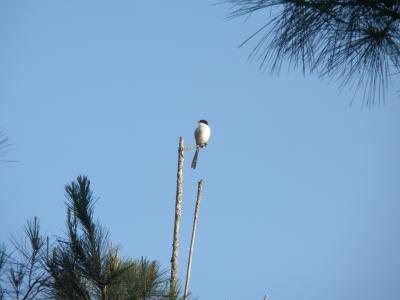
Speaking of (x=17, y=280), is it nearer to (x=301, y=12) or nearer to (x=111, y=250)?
(x=111, y=250)

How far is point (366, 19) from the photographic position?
3.32 metres

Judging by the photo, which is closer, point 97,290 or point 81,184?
point 81,184

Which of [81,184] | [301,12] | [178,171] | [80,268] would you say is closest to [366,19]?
[301,12]

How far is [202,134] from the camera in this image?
1438cm

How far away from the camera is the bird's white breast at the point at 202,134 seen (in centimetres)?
1429

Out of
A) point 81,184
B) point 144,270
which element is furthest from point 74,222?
point 144,270

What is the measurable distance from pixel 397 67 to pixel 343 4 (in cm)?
51

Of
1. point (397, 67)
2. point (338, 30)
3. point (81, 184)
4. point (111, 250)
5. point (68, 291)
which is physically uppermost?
point (338, 30)

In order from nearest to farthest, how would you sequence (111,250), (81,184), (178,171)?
1. (81,184)
2. (111,250)
3. (178,171)

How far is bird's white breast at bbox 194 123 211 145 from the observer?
1429 centimetres

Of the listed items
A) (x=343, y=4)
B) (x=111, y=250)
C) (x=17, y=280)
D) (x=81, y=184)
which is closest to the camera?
(x=343, y=4)

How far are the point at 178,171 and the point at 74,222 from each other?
532 centimetres

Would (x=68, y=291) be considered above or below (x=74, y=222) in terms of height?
below

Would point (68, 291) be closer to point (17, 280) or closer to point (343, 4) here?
point (17, 280)
